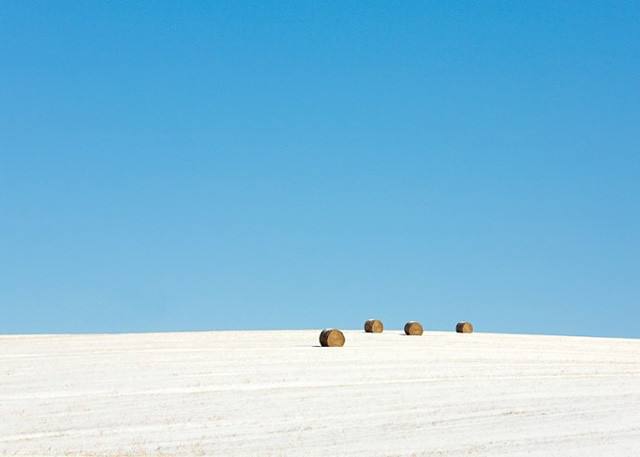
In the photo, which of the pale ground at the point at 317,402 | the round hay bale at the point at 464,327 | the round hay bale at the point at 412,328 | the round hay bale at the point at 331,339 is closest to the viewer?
the pale ground at the point at 317,402

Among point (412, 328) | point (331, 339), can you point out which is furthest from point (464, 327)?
point (331, 339)

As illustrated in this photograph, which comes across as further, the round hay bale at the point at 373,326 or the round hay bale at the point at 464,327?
the round hay bale at the point at 464,327

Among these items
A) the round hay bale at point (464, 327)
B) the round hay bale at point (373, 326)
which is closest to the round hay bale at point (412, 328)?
the round hay bale at point (373, 326)

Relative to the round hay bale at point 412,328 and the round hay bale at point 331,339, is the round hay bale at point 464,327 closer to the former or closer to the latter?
the round hay bale at point 412,328

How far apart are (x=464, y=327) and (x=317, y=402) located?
23.5 m

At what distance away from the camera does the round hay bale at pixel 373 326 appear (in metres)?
37.4

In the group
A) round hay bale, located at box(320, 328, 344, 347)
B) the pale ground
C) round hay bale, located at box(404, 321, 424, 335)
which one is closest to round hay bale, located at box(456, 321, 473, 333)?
round hay bale, located at box(404, 321, 424, 335)

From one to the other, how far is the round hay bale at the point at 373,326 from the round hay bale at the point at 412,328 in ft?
4.87

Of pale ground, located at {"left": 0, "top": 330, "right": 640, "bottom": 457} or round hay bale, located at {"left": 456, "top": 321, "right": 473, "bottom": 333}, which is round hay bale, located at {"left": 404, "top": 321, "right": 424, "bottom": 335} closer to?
round hay bale, located at {"left": 456, "top": 321, "right": 473, "bottom": 333}

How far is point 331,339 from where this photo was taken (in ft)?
92.3

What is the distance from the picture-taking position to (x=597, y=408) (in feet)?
51.9

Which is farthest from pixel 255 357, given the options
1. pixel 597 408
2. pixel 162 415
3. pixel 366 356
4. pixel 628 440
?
pixel 628 440

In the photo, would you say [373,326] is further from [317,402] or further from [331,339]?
[317,402]

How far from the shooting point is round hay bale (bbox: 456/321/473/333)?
3934cm
